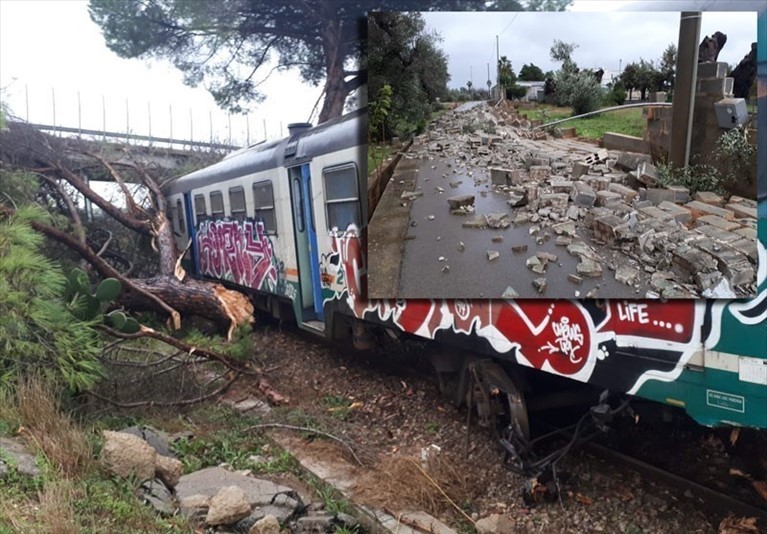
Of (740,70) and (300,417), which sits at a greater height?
(740,70)

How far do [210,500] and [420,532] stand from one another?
1.25m

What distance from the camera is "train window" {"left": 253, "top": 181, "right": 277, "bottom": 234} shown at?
6828 millimetres

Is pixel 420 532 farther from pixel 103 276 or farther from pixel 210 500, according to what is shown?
pixel 103 276

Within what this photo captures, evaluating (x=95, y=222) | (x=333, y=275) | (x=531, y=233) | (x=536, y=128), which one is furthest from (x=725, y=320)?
(x=95, y=222)

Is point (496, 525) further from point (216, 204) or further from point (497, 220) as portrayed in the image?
point (216, 204)

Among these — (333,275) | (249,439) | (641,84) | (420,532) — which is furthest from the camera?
(333,275)

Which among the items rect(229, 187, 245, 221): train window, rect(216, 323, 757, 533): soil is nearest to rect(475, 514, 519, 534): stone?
rect(216, 323, 757, 533): soil

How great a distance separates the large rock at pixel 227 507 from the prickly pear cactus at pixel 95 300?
2246 mm

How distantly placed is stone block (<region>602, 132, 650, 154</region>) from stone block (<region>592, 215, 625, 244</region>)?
35 centimetres

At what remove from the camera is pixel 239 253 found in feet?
24.4

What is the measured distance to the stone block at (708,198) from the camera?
2.88m

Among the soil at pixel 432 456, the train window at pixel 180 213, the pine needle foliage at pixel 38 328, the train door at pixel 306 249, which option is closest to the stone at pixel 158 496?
the soil at pixel 432 456

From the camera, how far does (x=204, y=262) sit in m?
7.64

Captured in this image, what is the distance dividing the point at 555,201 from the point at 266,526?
235cm
